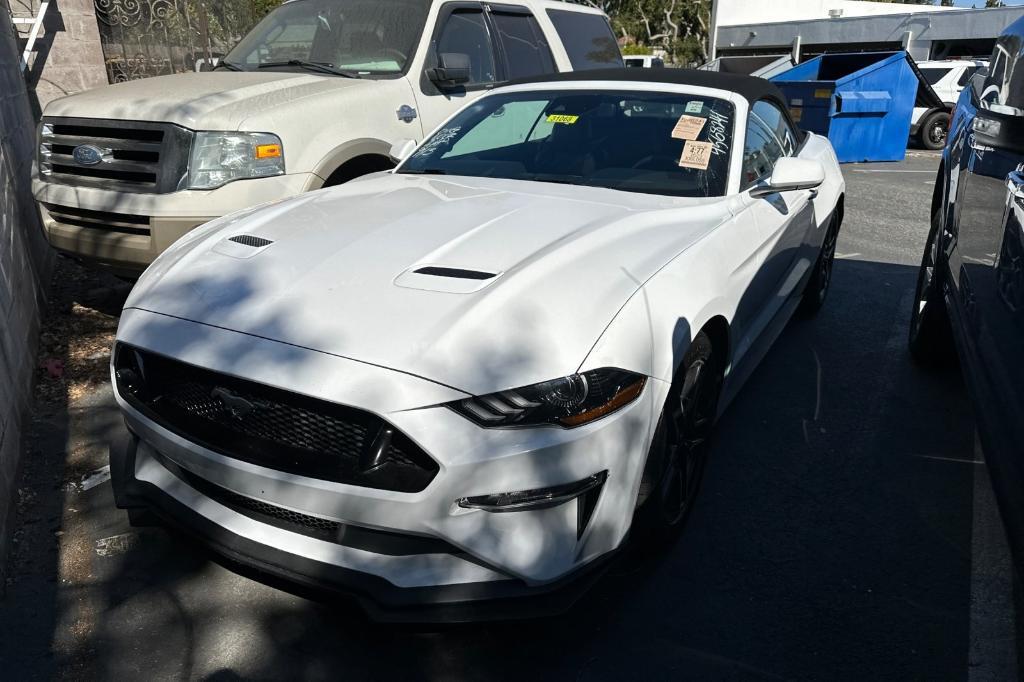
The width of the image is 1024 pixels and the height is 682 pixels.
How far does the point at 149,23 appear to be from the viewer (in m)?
8.83

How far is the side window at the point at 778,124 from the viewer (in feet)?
14.1

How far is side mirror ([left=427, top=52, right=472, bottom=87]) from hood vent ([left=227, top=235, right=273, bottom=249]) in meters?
2.97

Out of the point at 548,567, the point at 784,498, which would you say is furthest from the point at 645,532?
the point at 784,498

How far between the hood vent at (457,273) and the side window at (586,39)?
4.74 metres

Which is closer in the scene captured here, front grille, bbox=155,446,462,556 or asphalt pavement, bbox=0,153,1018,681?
front grille, bbox=155,446,462,556

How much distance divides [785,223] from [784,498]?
1409mm

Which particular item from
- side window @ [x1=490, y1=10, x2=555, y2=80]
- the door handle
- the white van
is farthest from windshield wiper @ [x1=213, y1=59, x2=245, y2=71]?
the white van

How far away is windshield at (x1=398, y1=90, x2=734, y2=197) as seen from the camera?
11.9 feet

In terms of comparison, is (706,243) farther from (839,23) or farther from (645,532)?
(839,23)

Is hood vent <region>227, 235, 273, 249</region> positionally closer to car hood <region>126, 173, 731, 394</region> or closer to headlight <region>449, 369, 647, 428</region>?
car hood <region>126, 173, 731, 394</region>

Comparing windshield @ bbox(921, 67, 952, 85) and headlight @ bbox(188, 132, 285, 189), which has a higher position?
headlight @ bbox(188, 132, 285, 189)

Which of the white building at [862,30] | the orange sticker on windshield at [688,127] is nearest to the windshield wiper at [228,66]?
the orange sticker on windshield at [688,127]

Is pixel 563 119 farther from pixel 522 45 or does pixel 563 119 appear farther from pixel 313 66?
pixel 522 45

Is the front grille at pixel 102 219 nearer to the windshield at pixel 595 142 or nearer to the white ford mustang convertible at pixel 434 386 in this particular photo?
the white ford mustang convertible at pixel 434 386
